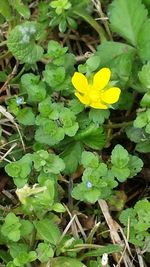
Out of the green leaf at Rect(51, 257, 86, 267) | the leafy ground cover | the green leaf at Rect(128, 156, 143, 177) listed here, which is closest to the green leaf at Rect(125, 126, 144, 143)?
the leafy ground cover

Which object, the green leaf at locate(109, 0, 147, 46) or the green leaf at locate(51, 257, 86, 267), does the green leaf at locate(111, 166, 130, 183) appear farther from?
the green leaf at locate(109, 0, 147, 46)

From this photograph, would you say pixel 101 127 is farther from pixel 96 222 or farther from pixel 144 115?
pixel 96 222

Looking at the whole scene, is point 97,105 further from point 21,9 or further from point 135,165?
point 21,9

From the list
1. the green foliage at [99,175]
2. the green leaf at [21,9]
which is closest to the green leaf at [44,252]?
the green foliage at [99,175]

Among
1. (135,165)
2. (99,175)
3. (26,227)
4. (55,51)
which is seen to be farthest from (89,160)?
(55,51)

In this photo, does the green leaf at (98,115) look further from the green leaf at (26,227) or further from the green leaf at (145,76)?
the green leaf at (26,227)
